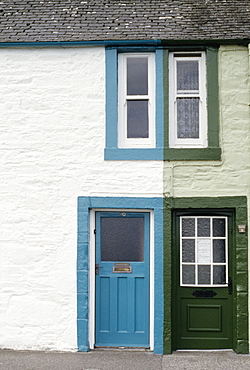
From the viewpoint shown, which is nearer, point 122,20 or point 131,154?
point 131,154

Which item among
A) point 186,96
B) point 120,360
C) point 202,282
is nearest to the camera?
point 120,360

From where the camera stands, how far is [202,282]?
24.4ft

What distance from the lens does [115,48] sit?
24.7 feet

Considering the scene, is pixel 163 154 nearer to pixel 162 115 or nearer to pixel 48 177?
pixel 162 115

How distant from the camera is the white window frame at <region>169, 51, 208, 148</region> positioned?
24.7ft

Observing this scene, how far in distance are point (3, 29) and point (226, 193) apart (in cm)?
472

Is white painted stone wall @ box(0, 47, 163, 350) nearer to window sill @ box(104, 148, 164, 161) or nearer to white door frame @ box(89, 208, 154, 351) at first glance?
window sill @ box(104, 148, 164, 161)

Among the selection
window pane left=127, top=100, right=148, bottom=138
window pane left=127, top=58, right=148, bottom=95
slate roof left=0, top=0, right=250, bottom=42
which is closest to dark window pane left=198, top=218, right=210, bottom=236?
window pane left=127, top=100, right=148, bottom=138

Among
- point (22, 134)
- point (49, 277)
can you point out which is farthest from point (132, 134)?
point (49, 277)

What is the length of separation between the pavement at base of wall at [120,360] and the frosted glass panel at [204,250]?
4.88 feet

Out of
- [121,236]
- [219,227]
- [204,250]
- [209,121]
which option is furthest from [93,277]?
[209,121]

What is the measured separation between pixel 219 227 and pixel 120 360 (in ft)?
8.68

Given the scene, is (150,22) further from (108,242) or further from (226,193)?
(108,242)

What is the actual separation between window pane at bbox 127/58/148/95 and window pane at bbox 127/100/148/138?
0.62ft
